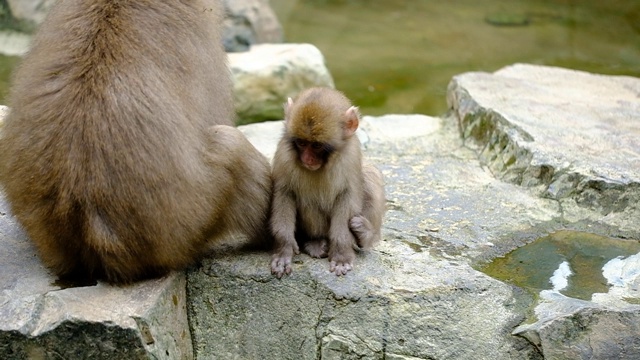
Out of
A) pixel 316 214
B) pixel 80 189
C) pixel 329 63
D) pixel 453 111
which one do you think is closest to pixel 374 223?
pixel 316 214

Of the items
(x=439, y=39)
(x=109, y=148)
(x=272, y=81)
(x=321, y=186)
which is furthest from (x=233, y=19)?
(x=109, y=148)

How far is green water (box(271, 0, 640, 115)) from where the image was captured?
1180cm

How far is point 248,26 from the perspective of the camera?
442 inches

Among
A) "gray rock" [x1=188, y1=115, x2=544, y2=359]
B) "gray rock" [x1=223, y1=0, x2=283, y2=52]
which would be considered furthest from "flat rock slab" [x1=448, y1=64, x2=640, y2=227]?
"gray rock" [x1=223, y1=0, x2=283, y2=52]

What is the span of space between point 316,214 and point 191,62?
1045 millimetres

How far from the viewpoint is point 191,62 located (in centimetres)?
481

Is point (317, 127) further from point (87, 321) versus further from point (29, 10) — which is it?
point (29, 10)

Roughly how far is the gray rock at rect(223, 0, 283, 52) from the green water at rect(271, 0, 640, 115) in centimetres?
102

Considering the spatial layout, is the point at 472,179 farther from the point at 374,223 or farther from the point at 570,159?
the point at 374,223

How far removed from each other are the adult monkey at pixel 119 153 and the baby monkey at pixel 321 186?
168mm

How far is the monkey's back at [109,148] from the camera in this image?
4.32 meters

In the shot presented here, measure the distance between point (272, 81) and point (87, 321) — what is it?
579 centimetres

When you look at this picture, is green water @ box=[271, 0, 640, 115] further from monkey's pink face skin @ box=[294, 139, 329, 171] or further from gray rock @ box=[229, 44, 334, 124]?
monkey's pink face skin @ box=[294, 139, 329, 171]

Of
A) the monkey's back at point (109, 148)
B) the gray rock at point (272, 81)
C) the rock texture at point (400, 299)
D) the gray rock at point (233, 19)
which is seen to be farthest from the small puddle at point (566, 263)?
the gray rock at point (233, 19)
